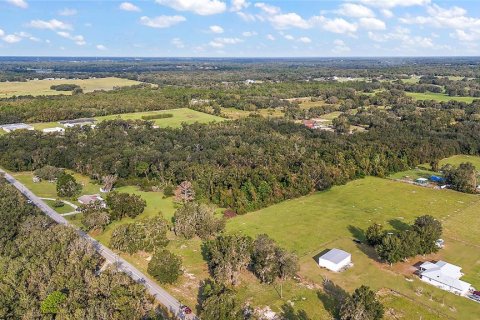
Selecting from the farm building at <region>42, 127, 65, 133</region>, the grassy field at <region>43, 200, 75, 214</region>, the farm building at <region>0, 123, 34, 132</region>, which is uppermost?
the farm building at <region>0, 123, 34, 132</region>

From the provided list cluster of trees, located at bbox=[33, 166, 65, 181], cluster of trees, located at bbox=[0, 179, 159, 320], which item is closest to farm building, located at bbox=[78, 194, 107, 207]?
cluster of trees, located at bbox=[0, 179, 159, 320]

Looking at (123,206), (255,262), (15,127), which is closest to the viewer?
(255,262)

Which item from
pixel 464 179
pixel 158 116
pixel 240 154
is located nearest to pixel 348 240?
pixel 464 179

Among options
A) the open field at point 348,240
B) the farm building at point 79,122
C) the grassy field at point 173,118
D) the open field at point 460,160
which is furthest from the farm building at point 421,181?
the farm building at point 79,122

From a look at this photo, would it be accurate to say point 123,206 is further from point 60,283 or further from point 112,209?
point 60,283

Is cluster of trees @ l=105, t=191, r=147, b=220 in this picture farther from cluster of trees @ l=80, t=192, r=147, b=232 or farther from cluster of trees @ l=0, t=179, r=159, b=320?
cluster of trees @ l=0, t=179, r=159, b=320

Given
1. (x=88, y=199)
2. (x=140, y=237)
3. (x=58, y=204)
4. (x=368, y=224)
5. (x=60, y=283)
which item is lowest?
(x=368, y=224)
